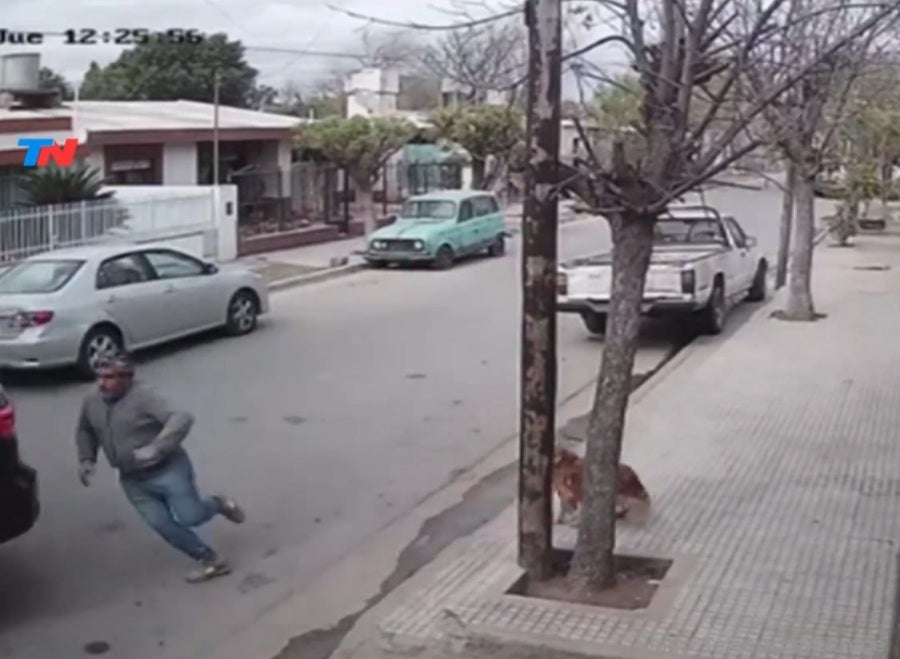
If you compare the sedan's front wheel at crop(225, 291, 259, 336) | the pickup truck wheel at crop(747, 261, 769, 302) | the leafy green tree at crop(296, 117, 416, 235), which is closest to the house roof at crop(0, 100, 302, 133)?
the leafy green tree at crop(296, 117, 416, 235)

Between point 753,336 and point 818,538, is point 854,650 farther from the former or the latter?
point 753,336

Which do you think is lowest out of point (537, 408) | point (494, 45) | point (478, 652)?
point (478, 652)

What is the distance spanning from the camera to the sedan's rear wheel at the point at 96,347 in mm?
14664

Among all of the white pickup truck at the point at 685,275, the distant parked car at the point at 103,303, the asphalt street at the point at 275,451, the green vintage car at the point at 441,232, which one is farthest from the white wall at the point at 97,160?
the white pickup truck at the point at 685,275

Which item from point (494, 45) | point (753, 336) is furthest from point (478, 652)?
point (753, 336)

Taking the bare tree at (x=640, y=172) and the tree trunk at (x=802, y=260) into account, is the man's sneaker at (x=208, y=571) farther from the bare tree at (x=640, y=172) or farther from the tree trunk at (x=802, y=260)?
the tree trunk at (x=802, y=260)

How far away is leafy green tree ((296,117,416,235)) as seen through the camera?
31.6 m

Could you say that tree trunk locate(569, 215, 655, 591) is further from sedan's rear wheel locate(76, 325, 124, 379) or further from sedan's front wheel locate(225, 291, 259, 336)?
sedan's front wheel locate(225, 291, 259, 336)

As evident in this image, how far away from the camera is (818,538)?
844 cm

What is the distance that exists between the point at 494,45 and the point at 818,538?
716 centimetres

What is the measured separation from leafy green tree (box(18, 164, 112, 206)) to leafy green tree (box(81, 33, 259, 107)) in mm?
31716

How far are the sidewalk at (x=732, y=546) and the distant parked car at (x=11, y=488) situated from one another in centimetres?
193

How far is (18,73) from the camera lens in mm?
28328

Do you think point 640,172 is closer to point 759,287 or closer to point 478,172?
point 759,287
